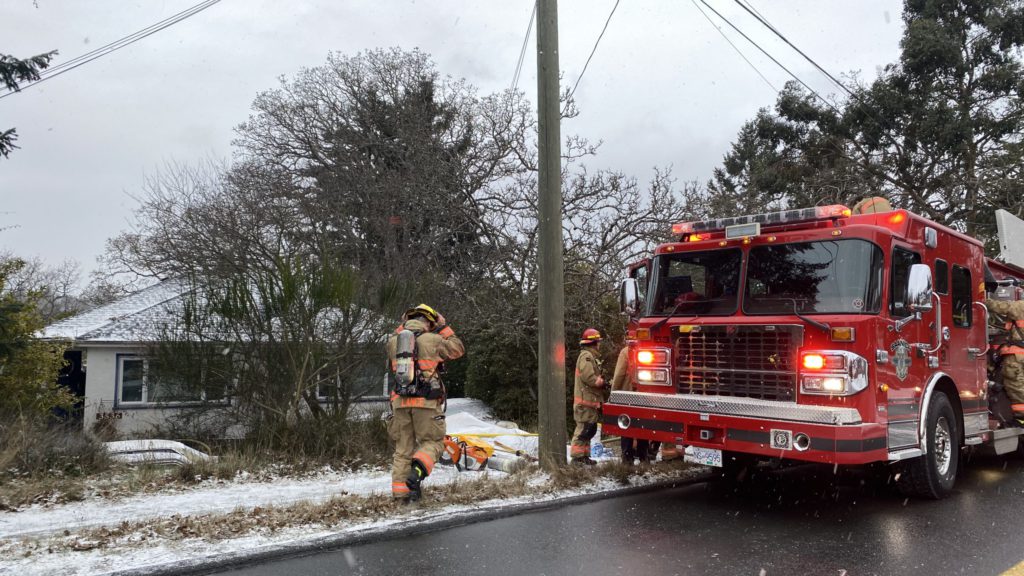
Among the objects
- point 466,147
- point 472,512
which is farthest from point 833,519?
point 466,147

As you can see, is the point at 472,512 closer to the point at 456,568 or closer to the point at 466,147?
the point at 456,568

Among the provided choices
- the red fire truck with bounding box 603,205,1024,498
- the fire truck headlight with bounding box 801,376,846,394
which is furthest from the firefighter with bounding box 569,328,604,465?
the fire truck headlight with bounding box 801,376,846,394

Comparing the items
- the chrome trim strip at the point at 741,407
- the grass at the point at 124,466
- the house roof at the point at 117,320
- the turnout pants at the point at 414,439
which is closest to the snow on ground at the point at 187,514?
the grass at the point at 124,466

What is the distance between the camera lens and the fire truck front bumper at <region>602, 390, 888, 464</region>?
5457mm

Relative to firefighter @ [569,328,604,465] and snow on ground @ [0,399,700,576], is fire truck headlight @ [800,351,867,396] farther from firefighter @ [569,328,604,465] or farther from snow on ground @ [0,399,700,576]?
firefighter @ [569,328,604,465]

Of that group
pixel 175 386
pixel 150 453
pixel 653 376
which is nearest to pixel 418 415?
pixel 653 376

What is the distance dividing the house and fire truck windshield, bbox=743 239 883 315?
5761mm

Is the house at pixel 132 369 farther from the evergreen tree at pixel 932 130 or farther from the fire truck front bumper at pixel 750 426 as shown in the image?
the evergreen tree at pixel 932 130

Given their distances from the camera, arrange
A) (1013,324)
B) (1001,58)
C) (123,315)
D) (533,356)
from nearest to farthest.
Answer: (1013,324) < (533,356) < (123,315) < (1001,58)

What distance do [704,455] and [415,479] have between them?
96.7 inches

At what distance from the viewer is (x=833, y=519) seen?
6.04m

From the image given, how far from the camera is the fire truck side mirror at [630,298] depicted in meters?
7.14

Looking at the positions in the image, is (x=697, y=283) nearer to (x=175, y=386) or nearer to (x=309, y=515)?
(x=309, y=515)

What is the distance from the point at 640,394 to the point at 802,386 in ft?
4.76
